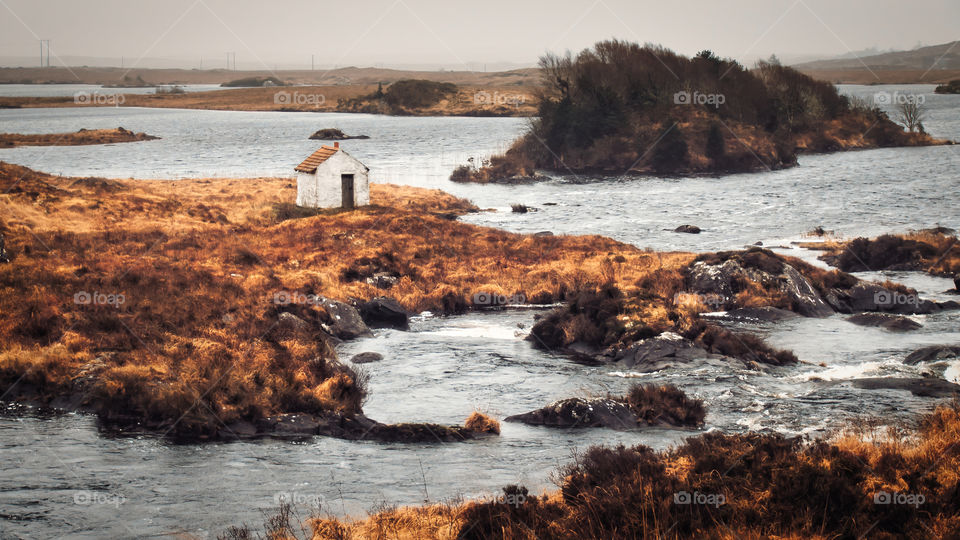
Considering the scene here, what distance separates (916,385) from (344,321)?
18274mm

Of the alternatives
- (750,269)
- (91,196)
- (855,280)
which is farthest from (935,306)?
(91,196)

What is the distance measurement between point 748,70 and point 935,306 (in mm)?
81430

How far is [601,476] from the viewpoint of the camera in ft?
51.4

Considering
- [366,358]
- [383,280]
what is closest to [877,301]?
[383,280]

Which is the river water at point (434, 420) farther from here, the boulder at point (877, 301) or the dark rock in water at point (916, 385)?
the boulder at point (877, 301)

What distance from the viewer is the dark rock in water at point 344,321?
3052cm

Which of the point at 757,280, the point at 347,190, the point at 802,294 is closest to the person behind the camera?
the point at 802,294

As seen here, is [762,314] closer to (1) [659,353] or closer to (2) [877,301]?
(2) [877,301]

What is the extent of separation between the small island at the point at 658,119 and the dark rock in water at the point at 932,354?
199ft

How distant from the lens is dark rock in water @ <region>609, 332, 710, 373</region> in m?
26.5

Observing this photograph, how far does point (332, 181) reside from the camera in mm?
49250

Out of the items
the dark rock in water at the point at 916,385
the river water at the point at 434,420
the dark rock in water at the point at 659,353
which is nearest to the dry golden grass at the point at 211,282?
the river water at the point at 434,420

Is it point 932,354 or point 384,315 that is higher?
point 932,354

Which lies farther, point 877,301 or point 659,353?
point 877,301
